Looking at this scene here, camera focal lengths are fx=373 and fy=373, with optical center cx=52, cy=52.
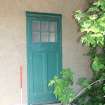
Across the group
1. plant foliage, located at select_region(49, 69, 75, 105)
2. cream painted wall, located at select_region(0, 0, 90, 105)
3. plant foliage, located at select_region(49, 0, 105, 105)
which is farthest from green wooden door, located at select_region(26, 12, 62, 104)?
A: plant foliage, located at select_region(49, 69, 75, 105)

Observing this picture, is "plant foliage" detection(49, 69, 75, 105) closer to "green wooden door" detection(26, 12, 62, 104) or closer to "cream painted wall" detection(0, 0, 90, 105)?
"cream painted wall" detection(0, 0, 90, 105)

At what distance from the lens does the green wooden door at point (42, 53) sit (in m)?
8.75

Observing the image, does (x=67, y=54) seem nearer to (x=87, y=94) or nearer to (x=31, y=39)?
(x=31, y=39)

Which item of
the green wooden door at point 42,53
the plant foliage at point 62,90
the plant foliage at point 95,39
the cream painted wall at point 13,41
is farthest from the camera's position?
the green wooden door at point 42,53

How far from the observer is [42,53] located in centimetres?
896

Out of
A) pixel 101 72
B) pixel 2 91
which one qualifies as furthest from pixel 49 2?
pixel 101 72

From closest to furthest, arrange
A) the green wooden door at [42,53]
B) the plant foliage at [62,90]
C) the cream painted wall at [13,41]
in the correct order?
the plant foliage at [62,90]
the cream painted wall at [13,41]
the green wooden door at [42,53]

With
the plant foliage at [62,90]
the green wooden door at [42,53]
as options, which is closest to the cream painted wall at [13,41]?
the green wooden door at [42,53]

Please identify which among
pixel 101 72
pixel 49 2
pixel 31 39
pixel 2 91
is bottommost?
pixel 2 91

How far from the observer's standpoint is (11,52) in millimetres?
8391

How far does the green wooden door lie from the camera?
28.7 ft

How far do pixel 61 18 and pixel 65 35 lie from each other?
44cm

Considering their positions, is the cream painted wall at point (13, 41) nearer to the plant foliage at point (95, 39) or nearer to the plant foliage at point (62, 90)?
the plant foliage at point (95, 39)

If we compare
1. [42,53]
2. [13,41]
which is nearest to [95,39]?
[13,41]
